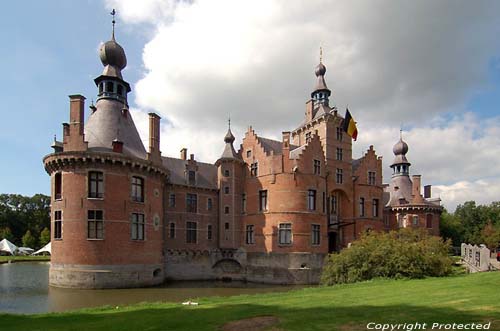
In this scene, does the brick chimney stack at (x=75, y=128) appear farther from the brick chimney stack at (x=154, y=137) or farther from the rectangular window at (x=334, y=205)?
the rectangular window at (x=334, y=205)

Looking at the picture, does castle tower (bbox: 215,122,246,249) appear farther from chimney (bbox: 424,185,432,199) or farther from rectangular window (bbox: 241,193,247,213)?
chimney (bbox: 424,185,432,199)

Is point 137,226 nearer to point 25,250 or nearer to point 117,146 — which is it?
point 117,146

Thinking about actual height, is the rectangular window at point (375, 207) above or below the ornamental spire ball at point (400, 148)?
below

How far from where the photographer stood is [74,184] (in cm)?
2686

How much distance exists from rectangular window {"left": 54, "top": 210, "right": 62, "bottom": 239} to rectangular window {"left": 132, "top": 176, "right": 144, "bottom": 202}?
199 inches

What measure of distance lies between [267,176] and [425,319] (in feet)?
84.9

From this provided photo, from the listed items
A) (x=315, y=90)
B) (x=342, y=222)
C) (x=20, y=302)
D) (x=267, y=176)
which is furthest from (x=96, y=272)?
(x=315, y=90)

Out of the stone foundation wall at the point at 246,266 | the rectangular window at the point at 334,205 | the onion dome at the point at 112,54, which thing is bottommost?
the stone foundation wall at the point at 246,266

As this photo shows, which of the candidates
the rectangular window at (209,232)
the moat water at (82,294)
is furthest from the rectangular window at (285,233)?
the rectangular window at (209,232)

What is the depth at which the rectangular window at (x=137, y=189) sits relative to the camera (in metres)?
28.8

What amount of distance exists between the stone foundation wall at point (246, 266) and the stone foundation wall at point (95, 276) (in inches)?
253

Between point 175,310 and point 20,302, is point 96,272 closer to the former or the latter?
point 20,302

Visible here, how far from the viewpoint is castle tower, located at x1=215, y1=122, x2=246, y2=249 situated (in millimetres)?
36594

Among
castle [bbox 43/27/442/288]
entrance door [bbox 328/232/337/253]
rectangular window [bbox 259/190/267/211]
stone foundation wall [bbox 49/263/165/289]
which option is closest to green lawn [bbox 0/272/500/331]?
stone foundation wall [bbox 49/263/165/289]
